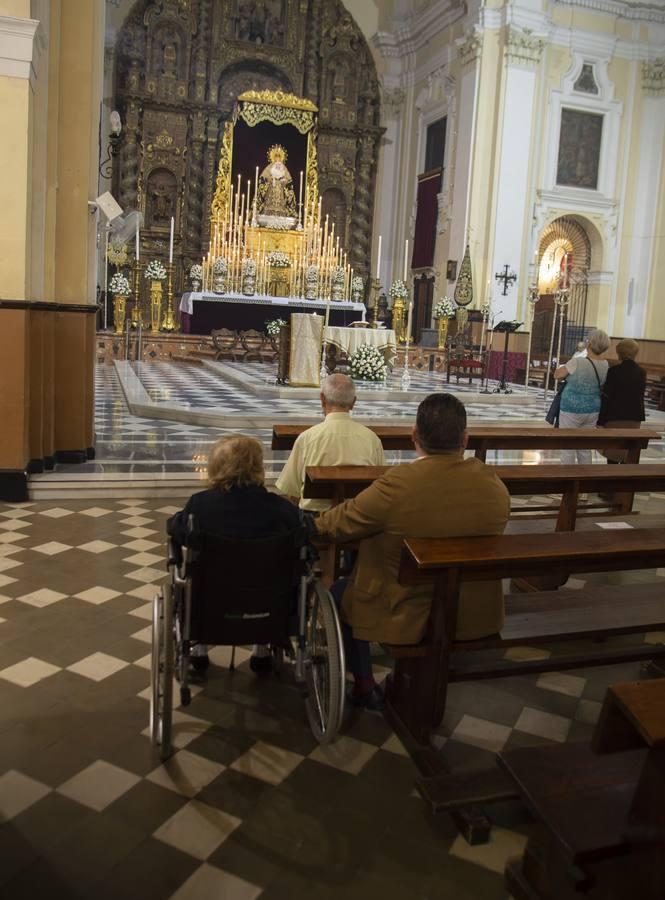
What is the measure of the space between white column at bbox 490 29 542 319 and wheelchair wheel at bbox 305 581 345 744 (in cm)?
1662

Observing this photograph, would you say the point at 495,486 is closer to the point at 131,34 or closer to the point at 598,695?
the point at 598,695

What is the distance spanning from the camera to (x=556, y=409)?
7031mm

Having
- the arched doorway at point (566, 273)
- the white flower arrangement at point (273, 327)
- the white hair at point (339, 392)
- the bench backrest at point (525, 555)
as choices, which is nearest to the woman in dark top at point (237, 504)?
the bench backrest at point (525, 555)

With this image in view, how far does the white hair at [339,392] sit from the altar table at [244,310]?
13.5 meters

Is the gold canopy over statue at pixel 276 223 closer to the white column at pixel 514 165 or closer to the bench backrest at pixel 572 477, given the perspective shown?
the white column at pixel 514 165

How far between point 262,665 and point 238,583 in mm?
770

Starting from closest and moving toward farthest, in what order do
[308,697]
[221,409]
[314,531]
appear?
[314,531] → [308,697] → [221,409]

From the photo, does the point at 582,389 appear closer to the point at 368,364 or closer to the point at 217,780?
the point at 217,780

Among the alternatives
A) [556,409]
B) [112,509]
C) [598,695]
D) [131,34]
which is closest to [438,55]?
[131,34]

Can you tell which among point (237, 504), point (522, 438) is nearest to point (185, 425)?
point (522, 438)

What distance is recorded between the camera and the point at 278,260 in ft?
63.1

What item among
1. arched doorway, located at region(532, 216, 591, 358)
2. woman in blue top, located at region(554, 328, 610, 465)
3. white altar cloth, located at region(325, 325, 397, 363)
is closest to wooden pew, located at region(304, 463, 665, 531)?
woman in blue top, located at region(554, 328, 610, 465)

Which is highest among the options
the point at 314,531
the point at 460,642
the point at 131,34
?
the point at 131,34

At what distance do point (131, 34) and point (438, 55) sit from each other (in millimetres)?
7823
